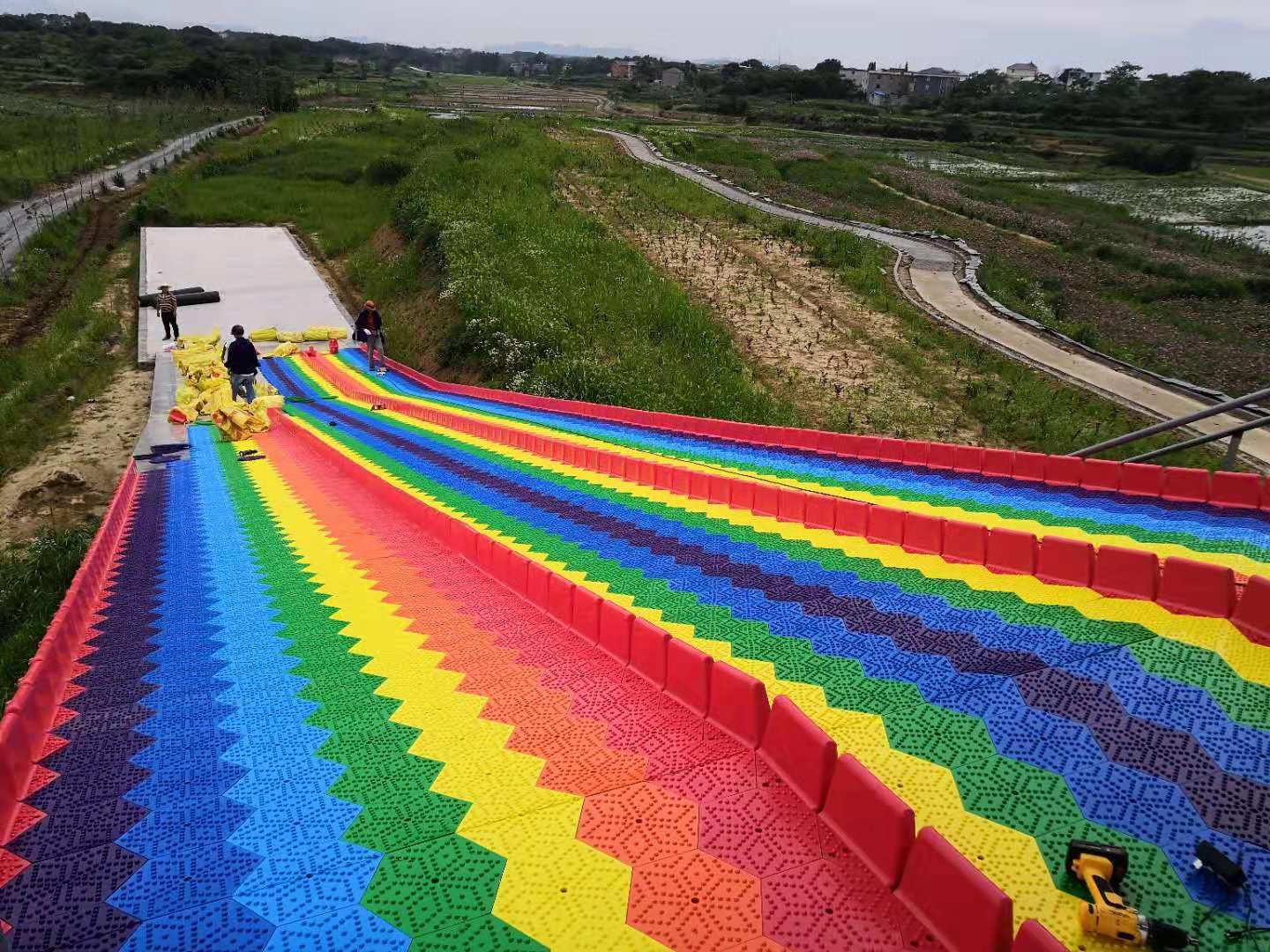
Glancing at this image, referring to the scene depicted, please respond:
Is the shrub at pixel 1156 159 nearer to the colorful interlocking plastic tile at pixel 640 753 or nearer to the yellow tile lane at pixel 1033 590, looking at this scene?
the yellow tile lane at pixel 1033 590

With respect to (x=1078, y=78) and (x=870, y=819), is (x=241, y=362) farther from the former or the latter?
(x=1078, y=78)

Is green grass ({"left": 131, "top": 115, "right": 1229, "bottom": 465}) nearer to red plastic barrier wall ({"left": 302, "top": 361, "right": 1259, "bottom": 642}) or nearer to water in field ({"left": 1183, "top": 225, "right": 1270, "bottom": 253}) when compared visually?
red plastic barrier wall ({"left": 302, "top": 361, "right": 1259, "bottom": 642})

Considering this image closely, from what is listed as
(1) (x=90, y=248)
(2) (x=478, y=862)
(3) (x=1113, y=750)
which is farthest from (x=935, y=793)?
(1) (x=90, y=248)

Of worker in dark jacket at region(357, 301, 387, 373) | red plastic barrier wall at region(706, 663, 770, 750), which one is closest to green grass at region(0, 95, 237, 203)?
worker in dark jacket at region(357, 301, 387, 373)

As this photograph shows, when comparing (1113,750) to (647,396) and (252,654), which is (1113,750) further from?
(647,396)

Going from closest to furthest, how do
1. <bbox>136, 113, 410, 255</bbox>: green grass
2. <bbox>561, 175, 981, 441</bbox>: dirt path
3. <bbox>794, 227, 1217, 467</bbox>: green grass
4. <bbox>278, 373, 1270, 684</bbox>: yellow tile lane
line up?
<bbox>278, 373, 1270, 684</bbox>: yellow tile lane < <bbox>794, 227, 1217, 467</bbox>: green grass < <bbox>561, 175, 981, 441</bbox>: dirt path < <bbox>136, 113, 410, 255</bbox>: green grass

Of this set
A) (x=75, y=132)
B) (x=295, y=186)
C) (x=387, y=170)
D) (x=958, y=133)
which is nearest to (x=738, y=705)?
(x=387, y=170)

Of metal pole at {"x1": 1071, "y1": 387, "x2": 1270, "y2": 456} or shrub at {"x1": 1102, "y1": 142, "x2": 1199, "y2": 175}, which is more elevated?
shrub at {"x1": 1102, "y1": 142, "x2": 1199, "y2": 175}

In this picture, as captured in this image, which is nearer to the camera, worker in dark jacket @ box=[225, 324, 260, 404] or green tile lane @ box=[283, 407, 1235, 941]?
green tile lane @ box=[283, 407, 1235, 941]
